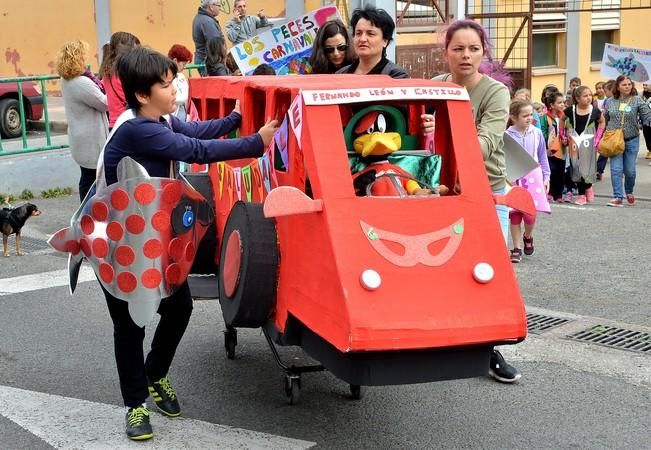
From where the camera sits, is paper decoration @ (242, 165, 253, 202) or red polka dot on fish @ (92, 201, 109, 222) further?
paper decoration @ (242, 165, 253, 202)

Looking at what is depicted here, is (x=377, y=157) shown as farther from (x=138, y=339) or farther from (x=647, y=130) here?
(x=647, y=130)

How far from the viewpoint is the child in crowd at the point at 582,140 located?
12273mm

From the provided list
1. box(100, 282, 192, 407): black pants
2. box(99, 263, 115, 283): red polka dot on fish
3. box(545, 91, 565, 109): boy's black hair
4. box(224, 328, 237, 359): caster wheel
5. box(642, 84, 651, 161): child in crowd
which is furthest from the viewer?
box(642, 84, 651, 161): child in crowd

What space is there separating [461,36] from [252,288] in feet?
6.10

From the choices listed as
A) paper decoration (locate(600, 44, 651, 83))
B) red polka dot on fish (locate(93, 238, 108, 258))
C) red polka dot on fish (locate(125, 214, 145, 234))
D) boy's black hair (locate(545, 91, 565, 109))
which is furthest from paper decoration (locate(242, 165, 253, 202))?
paper decoration (locate(600, 44, 651, 83))

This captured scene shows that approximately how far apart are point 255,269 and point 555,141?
360 inches

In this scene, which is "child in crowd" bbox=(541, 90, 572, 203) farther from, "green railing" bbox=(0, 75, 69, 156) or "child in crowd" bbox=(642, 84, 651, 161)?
"green railing" bbox=(0, 75, 69, 156)

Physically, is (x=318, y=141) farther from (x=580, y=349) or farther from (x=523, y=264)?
(x=523, y=264)

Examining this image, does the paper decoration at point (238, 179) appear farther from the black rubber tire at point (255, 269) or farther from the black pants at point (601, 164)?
the black pants at point (601, 164)

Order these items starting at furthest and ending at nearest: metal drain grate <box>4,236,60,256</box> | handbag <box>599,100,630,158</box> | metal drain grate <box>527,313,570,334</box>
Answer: handbag <box>599,100,630,158</box>, metal drain grate <box>4,236,60,256</box>, metal drain grate <box>527,313,570,334</box>

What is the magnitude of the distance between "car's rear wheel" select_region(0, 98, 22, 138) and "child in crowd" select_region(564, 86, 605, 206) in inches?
303

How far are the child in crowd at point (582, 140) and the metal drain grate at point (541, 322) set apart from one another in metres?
5.84

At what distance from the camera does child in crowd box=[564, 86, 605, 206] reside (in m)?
12.3

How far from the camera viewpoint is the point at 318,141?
13.3 feet
